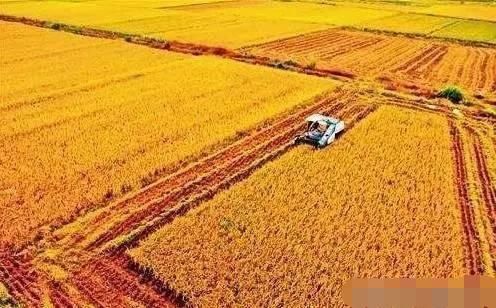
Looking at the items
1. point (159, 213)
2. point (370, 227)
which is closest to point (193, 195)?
point (159, 213)

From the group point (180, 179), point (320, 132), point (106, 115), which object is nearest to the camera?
point (180, 179)

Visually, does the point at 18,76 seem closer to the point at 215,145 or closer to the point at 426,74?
the point at 215,145

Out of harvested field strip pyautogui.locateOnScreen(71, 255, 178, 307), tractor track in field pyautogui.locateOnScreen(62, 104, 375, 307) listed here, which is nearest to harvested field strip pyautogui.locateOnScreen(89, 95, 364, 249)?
tractor track in field pyautogui.locateOnScreen(62, 104, 375, 307)

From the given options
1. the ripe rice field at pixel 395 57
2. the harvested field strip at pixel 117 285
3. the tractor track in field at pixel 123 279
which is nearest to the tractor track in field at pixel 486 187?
the tractor track in field at pixel 123 279

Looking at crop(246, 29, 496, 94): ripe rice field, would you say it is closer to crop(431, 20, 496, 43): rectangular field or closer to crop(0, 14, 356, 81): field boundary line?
crop(0, 14, 356, 81): field boundary line

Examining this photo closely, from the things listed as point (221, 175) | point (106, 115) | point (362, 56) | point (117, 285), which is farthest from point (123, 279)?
point (362, 56)

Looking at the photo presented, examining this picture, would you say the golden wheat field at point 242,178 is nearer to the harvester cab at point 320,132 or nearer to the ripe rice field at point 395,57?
the harvester cab at point 320,132

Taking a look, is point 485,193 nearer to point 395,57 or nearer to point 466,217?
point 466,217
